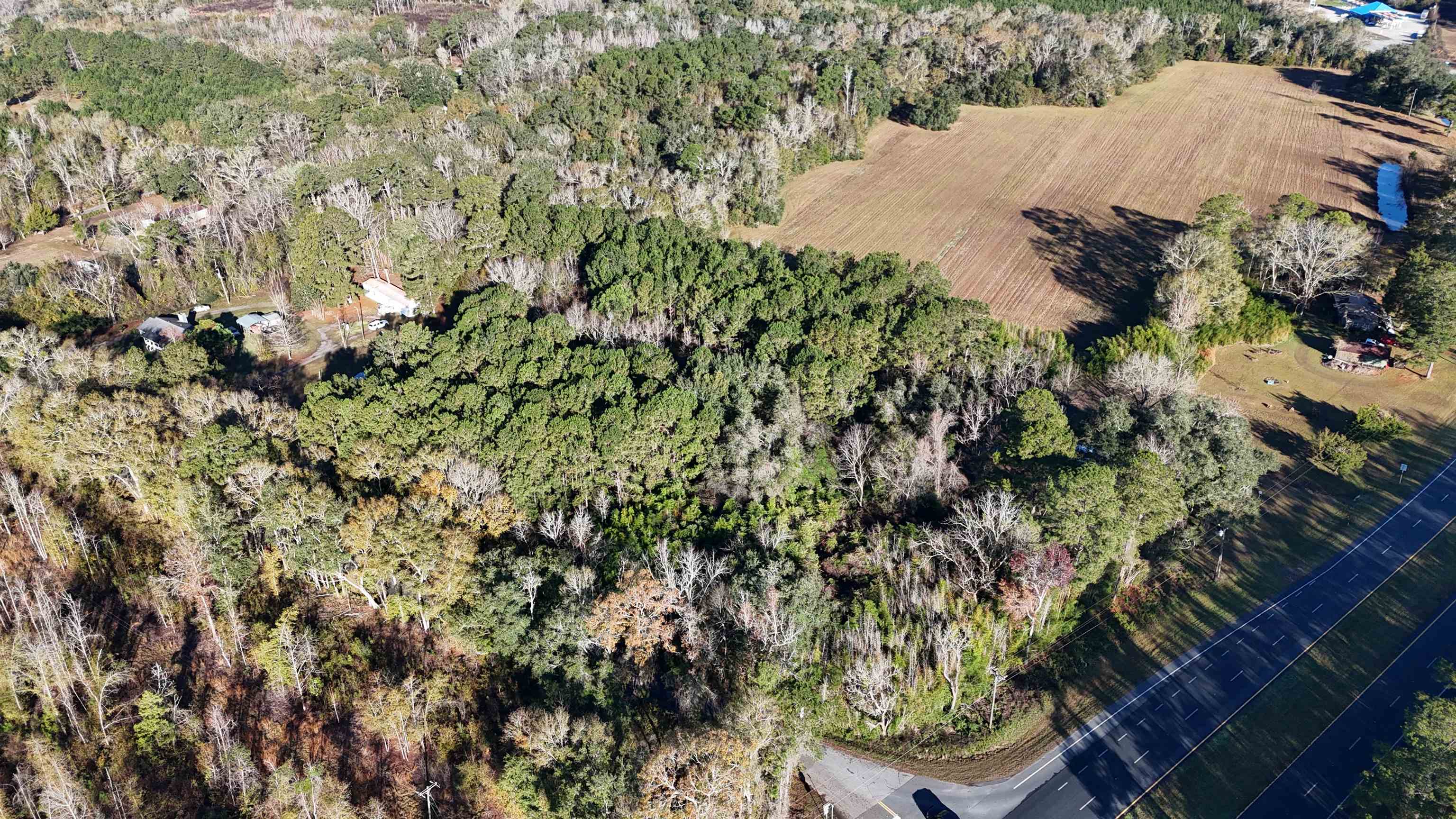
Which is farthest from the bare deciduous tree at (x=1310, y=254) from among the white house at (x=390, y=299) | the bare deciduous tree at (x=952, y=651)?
the white house at (x=390, y=299)

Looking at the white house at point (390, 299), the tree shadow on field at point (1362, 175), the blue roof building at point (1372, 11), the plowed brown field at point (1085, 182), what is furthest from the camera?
the blue roof building at point (1372, 11)

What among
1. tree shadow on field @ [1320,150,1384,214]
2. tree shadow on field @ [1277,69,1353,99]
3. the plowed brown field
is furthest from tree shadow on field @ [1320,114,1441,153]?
tree shadow on field @ [1277,69,1353,99]

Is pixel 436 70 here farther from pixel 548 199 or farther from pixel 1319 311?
pixel 1319 311

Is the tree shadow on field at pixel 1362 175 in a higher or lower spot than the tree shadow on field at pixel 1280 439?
higher

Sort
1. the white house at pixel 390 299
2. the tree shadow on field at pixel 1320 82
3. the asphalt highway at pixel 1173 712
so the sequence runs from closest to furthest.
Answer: the asphalt highway at pixel 1173 712
the white house at pixel 390 299
the tree shadow on field at pixel 1320 82

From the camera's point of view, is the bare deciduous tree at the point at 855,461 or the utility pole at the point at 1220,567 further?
the bare deciduous tree at the point at 855,461

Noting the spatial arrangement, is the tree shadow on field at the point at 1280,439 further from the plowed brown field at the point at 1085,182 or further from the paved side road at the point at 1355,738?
the plowed brown field at the point at 1085,182
